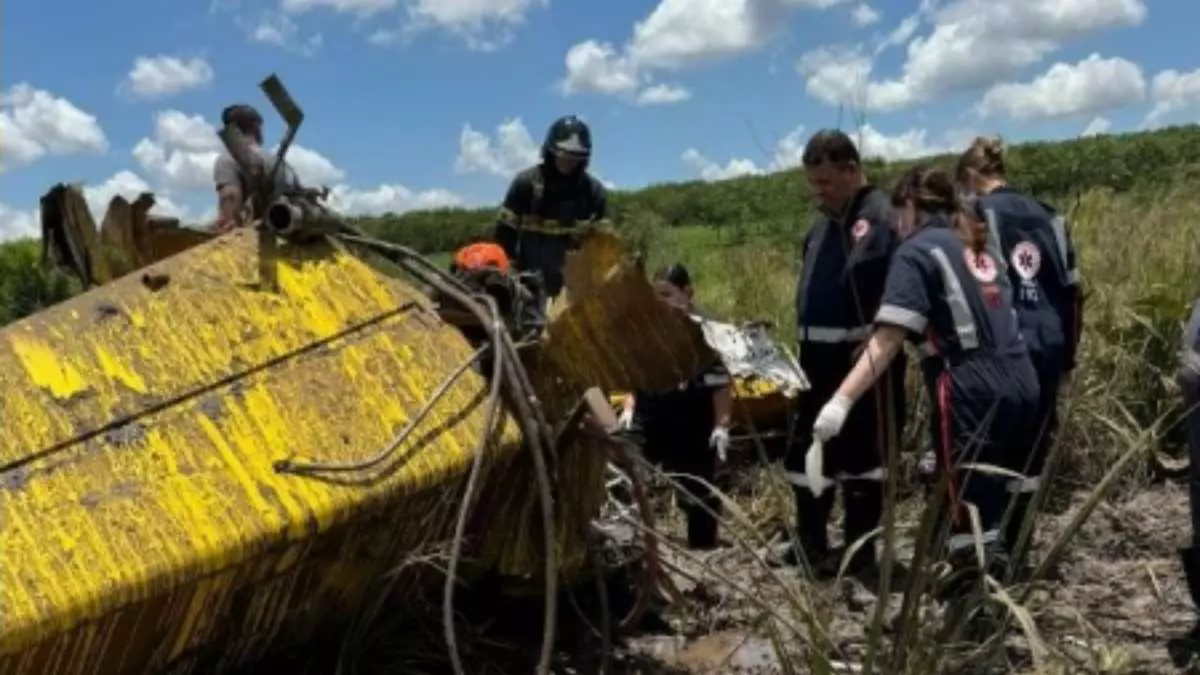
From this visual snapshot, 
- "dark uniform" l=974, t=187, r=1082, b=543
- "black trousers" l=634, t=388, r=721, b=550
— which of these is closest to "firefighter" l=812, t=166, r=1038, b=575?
"dark uniform" l=974, t=187, r=1082, b=543

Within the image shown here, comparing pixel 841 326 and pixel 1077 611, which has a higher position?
pixel 841 326

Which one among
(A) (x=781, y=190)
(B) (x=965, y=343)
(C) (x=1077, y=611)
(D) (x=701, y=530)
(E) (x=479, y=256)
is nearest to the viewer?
(C) (x=1077, y=611)

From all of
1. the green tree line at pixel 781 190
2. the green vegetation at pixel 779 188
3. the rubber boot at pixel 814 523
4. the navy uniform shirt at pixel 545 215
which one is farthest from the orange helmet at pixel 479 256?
the green vegetation at pixel 779 188

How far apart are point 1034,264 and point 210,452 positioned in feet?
9.88

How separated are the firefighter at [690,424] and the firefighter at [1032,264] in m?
1.16

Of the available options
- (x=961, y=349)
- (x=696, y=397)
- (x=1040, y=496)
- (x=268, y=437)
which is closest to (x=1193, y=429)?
(x=961, y=349)

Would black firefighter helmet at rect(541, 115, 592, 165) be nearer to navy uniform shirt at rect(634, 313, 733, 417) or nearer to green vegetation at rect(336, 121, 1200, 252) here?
navy uniform shirt at rect(634, 313, 733, 417)

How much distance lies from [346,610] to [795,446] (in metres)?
2.39

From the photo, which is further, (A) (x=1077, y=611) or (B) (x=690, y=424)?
A: (B) (x=690, y=424)

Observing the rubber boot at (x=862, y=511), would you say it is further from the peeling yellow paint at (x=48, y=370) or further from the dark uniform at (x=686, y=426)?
the peeling yellow paint at (x=48, y=370)

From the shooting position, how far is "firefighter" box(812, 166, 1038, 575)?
4102 mm

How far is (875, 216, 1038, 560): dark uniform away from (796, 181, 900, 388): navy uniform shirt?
0.59 metres

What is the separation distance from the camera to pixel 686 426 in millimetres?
5422

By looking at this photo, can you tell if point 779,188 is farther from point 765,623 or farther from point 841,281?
point 765,623
